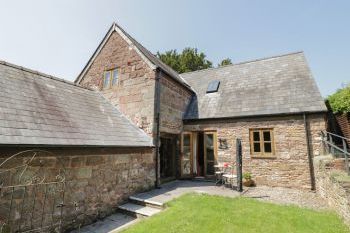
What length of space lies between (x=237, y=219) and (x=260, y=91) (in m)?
8.66

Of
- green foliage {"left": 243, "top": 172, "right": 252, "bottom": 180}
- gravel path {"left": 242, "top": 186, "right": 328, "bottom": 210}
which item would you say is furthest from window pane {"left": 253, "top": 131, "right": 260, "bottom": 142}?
gravel path {"left": 242, "top": 186, "right": 328, "bottom": 210}

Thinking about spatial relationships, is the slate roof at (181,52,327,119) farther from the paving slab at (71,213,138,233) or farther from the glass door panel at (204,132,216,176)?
the paving slab at (71,213,138,233)

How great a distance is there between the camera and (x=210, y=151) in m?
12.7

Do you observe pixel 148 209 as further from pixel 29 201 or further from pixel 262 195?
pixel 262 195

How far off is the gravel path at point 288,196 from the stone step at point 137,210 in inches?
156

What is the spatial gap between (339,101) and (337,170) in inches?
283

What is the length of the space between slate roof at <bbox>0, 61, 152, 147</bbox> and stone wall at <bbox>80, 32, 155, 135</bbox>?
0.68 m

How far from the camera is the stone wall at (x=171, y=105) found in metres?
11.4

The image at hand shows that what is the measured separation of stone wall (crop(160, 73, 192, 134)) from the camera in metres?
11.4

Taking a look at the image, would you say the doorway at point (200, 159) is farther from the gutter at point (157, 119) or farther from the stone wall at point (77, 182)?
the stone wall at point (77, 182)

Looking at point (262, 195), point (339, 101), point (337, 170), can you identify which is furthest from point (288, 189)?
point (339, 101)

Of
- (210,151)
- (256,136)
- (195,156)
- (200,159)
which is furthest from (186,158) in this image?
(256,136)

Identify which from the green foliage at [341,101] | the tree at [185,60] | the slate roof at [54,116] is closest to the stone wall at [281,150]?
the green foliage at [341,101]

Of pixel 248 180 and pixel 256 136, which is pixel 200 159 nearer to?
pixel 248 180
